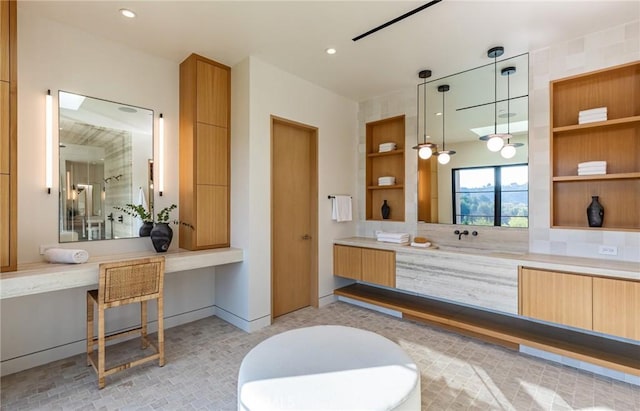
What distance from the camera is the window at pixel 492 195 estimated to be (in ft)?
10.5

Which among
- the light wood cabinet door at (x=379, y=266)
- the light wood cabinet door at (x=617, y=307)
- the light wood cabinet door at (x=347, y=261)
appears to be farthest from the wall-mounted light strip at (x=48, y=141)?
the light wood cabinet door at (x=617, y=307)

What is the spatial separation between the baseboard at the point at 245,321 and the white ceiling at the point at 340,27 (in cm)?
293

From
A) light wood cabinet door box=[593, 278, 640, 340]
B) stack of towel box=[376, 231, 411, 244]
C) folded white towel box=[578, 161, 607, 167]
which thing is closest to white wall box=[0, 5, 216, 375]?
stack of towel box=[376, 231, 411, 244]

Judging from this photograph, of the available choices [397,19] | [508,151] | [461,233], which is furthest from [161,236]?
[508,151]

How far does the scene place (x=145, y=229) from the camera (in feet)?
10.4

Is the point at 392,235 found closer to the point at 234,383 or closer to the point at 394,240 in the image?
the point at 394,240

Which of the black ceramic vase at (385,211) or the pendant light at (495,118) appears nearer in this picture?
the pendant light at (495,118)

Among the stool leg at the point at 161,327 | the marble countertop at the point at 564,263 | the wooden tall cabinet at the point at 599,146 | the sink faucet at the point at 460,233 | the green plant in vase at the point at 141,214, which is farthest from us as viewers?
the sink faucet at the point at 460,233

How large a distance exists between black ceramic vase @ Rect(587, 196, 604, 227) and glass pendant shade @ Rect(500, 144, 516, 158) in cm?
81

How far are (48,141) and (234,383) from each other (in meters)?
2.65

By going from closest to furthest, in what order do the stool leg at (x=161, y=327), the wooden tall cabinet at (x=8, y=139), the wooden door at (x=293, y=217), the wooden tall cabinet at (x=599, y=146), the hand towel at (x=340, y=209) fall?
the wooden tall cabinet at (x=8, y=139), the stool leg at (x=161, y=327), the wooden tall cabinet at (x=599, y=146), the wooden door at (x=293, y=217), the hand towel at (x=340, y=209)

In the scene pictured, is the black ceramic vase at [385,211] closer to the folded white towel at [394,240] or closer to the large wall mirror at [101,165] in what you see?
the folded white towel at [394,240]

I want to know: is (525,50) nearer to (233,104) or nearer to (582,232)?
Answer: (582,232)

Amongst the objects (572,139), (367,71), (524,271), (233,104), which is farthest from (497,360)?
(233,104)
